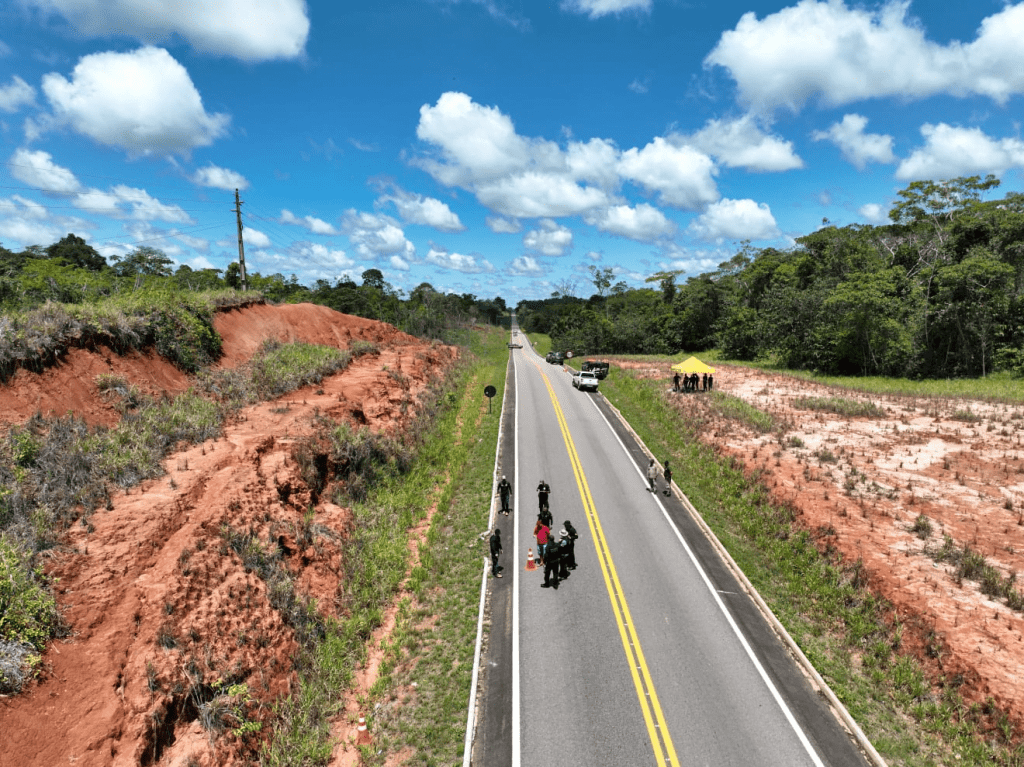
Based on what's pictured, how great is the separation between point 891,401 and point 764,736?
30.9 meters

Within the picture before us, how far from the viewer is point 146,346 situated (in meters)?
19.9

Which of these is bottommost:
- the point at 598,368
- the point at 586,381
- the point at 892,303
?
the point at 586,381

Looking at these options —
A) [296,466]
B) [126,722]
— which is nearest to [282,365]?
[296,466]

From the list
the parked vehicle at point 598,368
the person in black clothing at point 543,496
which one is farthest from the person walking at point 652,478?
the parked vehicle at point 598,368

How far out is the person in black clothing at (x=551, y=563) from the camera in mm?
13781

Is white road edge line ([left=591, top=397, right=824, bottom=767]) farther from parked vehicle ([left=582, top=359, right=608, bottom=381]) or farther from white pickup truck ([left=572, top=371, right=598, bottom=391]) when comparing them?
parked vehicle ([left=582, top=359, right=608, bottom=381])

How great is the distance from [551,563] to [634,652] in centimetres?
338

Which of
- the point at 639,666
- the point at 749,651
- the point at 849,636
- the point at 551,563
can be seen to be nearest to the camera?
the point at 639,666

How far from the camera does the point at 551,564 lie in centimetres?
1393

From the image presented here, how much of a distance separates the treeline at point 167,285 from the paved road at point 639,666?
29.4 meters

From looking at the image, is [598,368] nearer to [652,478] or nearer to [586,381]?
[586,381]

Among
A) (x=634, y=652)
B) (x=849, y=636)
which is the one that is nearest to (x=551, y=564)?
(x=634, y=652)

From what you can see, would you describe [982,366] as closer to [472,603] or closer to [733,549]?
[733,549]

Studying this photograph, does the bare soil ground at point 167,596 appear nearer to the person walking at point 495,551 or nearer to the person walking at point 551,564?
the person walking at point 495,551
